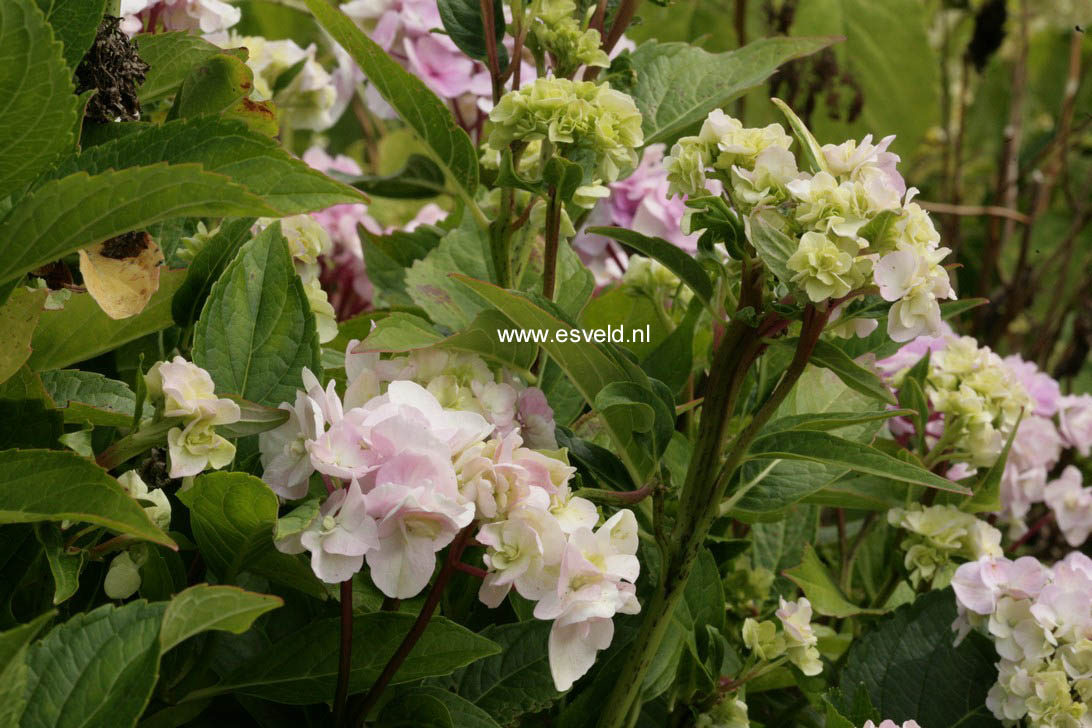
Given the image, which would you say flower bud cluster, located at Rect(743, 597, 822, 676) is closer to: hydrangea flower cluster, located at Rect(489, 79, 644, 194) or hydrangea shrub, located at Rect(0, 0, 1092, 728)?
hydrangea shrub, located at Rect(0, 0, 1092, 728)

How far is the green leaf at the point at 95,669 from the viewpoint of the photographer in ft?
1.24

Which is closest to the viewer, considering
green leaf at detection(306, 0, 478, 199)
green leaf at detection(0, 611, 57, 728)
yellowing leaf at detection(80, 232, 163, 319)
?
green leaf at detection(0, 611, 57, 728)

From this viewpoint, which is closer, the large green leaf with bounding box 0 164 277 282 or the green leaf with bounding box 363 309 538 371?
the large green leaf with bounding box 0 164 277 282

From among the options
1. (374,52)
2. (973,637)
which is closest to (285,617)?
(374,52)

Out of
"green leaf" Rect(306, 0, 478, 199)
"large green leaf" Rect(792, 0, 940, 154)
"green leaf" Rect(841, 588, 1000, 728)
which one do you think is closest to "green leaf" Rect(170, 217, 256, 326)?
"green leaf" Rect(306, 0, 478, 199)

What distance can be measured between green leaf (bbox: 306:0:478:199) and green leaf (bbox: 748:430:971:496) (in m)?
0.23

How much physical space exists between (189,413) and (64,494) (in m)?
0.06

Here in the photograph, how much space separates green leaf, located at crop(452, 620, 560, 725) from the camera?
53cm

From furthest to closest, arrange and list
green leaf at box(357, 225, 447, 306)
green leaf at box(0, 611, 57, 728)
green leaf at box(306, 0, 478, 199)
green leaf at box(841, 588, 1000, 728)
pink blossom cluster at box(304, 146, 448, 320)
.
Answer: pink blossom cluster at box(304, 146, 448, 320), green leaf at box(357, 225, 447, 306), green leaf at box(841, 588, 1000, 728), green leaf at box(306, 0, 478, 199), green leaf at box(0, 611, 57, 728)

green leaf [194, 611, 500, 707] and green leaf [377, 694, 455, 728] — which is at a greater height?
green leaf [194, 611, 500, 707]

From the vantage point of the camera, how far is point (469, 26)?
632 millimetres

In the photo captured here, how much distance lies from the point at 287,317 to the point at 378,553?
0.15 m

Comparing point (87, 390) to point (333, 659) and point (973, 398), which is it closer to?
point (333, 659)

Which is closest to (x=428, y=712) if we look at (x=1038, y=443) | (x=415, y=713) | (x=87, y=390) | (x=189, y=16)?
(x=415, y=713)
